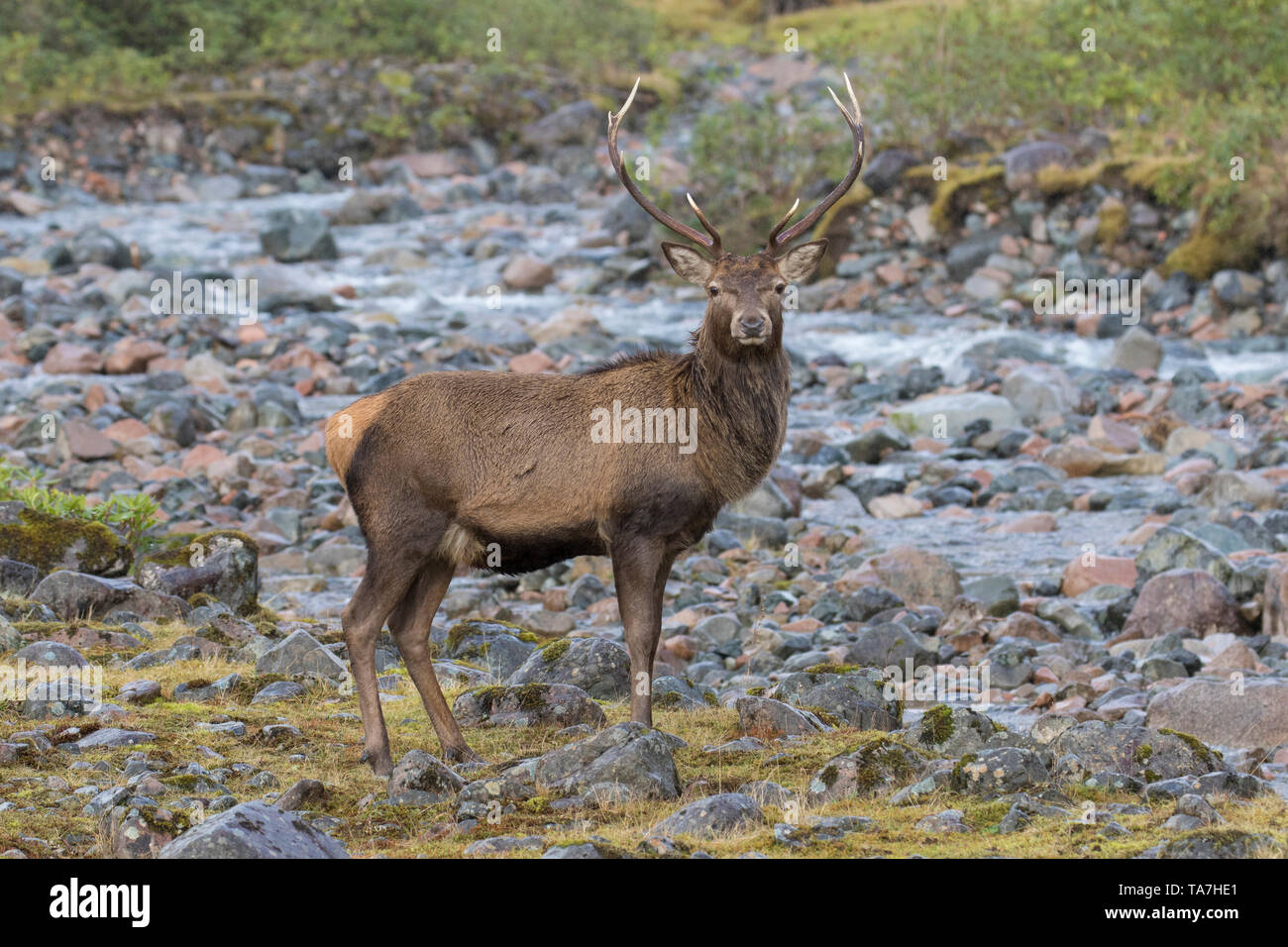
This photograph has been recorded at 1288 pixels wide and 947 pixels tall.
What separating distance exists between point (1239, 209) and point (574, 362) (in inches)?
429

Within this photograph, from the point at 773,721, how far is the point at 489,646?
9.61 feet

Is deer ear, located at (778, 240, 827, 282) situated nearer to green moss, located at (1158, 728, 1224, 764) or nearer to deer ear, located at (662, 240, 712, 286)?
deer ear, located at (662, 240, 712, 286)

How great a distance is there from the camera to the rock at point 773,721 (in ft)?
29.1

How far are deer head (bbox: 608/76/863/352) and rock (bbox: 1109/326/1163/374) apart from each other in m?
14.2

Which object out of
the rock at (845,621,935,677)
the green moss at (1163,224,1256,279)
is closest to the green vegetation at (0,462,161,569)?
the rock at (845,621,935,677)

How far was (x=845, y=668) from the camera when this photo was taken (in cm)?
1045

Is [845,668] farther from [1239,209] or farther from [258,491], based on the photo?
[1239,209]

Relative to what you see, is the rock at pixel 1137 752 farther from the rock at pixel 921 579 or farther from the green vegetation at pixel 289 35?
the green vegetation at pixel 289 35

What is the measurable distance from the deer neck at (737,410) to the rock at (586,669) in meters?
1.71

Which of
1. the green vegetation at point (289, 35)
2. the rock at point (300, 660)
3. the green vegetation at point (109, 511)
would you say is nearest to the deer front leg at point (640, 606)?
the rock at point (300, 660)

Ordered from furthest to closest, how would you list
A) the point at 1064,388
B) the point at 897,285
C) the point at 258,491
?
the point at 897,285
the point at 1064,388
the point at 258,491

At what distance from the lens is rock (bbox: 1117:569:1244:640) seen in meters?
12.6

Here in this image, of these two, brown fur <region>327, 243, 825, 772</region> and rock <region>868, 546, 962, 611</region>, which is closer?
brown fur <region>327, 243, 825, 772</region>

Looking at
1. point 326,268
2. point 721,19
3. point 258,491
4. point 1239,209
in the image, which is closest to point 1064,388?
point 1239,209
